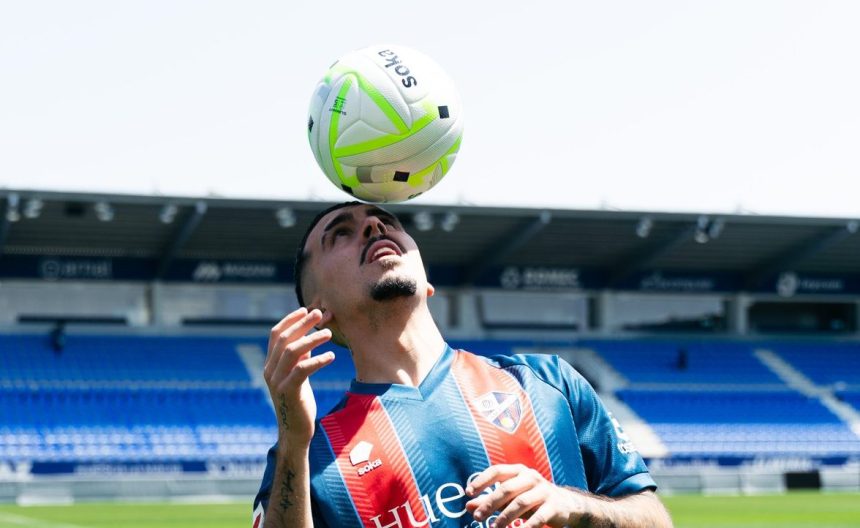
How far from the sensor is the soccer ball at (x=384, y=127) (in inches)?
172

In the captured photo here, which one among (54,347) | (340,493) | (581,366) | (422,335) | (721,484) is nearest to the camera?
(340,493)

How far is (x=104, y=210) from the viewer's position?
97.2 feet

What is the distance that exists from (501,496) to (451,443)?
59 centimetres

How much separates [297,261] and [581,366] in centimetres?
3222

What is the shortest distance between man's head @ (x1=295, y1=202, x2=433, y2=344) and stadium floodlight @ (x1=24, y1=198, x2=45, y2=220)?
85.8 feet

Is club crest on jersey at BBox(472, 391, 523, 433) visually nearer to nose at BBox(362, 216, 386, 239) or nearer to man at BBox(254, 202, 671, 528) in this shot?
man at BBox(254, 202, 671, 528)

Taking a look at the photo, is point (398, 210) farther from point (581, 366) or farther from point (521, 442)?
point (521, 442)

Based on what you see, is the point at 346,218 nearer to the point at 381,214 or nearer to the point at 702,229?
the point at 381,214

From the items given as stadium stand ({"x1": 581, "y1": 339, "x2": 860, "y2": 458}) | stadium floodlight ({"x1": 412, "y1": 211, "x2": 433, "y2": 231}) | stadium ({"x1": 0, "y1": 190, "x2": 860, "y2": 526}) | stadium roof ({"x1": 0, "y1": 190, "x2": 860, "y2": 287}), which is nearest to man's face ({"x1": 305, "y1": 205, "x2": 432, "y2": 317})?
stadium ({"x1": 0, "y1": 190, "x2": 860, "y2": 526})

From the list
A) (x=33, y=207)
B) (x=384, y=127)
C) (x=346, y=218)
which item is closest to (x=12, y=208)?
(x=33, y=207)

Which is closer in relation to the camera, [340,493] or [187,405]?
[340,493]

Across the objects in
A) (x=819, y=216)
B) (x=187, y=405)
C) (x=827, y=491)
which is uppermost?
(x=819, y=216)

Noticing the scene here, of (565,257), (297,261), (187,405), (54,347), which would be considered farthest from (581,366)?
(297,261)

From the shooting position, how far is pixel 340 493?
11.9 ft
